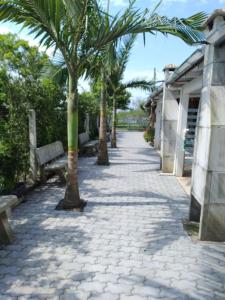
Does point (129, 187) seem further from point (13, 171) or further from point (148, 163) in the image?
point (148, 163)

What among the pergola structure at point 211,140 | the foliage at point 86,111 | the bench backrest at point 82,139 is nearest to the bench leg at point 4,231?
the pergola structure at point 211,140

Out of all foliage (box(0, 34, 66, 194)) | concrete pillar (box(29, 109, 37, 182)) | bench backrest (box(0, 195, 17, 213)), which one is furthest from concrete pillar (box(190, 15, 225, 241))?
concrete pillar (box(29, 109, 37, 182))

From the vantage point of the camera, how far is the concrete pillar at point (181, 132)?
821 cm

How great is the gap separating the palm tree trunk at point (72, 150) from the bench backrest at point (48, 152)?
1780 mm

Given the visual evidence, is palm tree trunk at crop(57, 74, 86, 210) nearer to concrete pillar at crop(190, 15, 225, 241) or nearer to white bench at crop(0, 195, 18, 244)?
white bench at crop(0, 195, 18, 244)

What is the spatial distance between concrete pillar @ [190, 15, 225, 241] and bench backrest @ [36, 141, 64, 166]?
4.19 m

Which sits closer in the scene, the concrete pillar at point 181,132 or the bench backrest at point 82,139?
the concrete pillar at point 181,132

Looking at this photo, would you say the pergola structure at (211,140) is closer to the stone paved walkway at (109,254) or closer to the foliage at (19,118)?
the stone paved walkway at (109,254)

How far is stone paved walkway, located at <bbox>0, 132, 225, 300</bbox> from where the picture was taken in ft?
10.2

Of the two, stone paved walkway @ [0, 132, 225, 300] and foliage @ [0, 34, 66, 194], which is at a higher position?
foliage @ [0, 34, 66, 194]

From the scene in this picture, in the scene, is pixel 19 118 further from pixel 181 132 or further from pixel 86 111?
pixel 86 111

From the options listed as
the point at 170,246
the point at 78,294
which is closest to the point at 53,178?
the point at 170,246

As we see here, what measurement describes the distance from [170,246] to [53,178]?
16.1 feet

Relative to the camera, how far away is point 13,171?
604 cm
